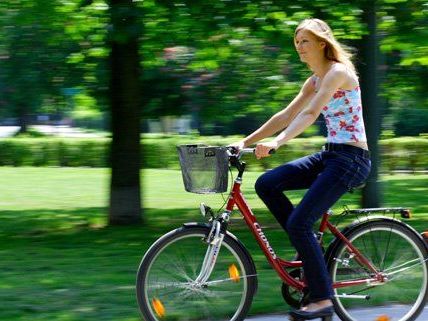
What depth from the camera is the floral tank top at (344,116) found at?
4859mm

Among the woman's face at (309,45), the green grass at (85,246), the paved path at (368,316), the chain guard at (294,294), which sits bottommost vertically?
the green grass at (85,246)

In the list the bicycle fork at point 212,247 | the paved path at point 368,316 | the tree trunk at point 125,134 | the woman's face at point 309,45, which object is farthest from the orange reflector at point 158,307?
the tree trunk at point 125,134

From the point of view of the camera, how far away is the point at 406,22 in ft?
31.3

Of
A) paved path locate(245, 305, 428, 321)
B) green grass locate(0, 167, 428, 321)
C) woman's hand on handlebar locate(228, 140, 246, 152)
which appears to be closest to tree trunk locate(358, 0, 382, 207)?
green grass locate(0, 167, 428, 321)

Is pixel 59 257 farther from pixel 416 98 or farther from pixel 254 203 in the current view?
pixel 416 98

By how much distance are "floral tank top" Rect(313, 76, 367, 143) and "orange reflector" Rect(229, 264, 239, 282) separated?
0.93m

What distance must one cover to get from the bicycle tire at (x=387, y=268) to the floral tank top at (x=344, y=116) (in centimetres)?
63

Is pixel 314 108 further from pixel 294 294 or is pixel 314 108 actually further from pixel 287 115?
pixel 294 294

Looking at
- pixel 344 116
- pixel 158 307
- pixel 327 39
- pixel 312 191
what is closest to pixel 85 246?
pixel 158 307

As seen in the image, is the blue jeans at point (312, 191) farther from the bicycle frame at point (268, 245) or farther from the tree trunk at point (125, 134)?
the tree trunk at point (125, 134)

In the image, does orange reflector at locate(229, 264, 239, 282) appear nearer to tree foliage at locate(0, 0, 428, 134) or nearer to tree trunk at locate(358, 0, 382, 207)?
tree foliage at locate(0, 0, 428, 134)

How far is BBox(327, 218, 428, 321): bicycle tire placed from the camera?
5.23 metres

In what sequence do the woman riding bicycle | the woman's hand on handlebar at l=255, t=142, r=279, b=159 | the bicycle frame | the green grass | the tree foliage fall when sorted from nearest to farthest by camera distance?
the woman's hand on handlebar at l=255, t=142, r=279, b=159 → the woman riding bicycle → the bicycle frame → the green grass → the tree foliage

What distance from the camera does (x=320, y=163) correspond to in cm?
502
